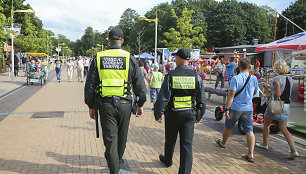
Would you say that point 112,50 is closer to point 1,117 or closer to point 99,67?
point 99,67

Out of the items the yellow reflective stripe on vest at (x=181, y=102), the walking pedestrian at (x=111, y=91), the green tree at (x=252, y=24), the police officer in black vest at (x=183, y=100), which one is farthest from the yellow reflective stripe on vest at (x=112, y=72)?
the green tree at (x=252, y=24)

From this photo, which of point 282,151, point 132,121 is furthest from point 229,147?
point 132,121

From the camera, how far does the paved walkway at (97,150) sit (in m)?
4.04

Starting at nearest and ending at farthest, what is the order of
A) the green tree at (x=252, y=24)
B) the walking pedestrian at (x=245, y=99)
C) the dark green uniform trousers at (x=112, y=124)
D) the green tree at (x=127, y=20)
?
the dark green uniform trousers at (x=112, y=124) → the walking pedestrian at (x=245, y=99) → the green tree at (x=252, y=24) → the green tree at (x=127, y=20)

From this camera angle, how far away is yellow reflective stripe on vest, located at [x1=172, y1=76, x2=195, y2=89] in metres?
3.44

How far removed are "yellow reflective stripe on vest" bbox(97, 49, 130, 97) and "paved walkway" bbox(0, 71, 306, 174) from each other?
138 centimetres

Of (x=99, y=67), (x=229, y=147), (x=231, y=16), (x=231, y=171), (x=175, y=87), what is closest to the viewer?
(x=99, y=67)

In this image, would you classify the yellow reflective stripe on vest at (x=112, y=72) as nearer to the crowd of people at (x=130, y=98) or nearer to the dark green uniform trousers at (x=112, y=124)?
the crowd of people at (x=130, y=98)

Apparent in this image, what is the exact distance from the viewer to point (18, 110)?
8406mm

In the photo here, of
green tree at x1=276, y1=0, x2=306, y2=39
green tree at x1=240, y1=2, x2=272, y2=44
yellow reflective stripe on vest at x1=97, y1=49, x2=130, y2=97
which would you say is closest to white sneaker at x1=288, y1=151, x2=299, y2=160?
yellow reflective stripe on vest at x1=97, y1=49, x2=130, y2=97

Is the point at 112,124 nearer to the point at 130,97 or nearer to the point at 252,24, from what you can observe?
the point at 130,97

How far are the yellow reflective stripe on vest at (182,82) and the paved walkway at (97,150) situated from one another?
1.35 metres

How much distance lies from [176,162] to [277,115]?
6.77ft

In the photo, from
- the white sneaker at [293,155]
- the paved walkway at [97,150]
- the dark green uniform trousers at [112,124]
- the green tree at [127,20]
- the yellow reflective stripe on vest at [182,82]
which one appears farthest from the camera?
the green tree at [127,20]
